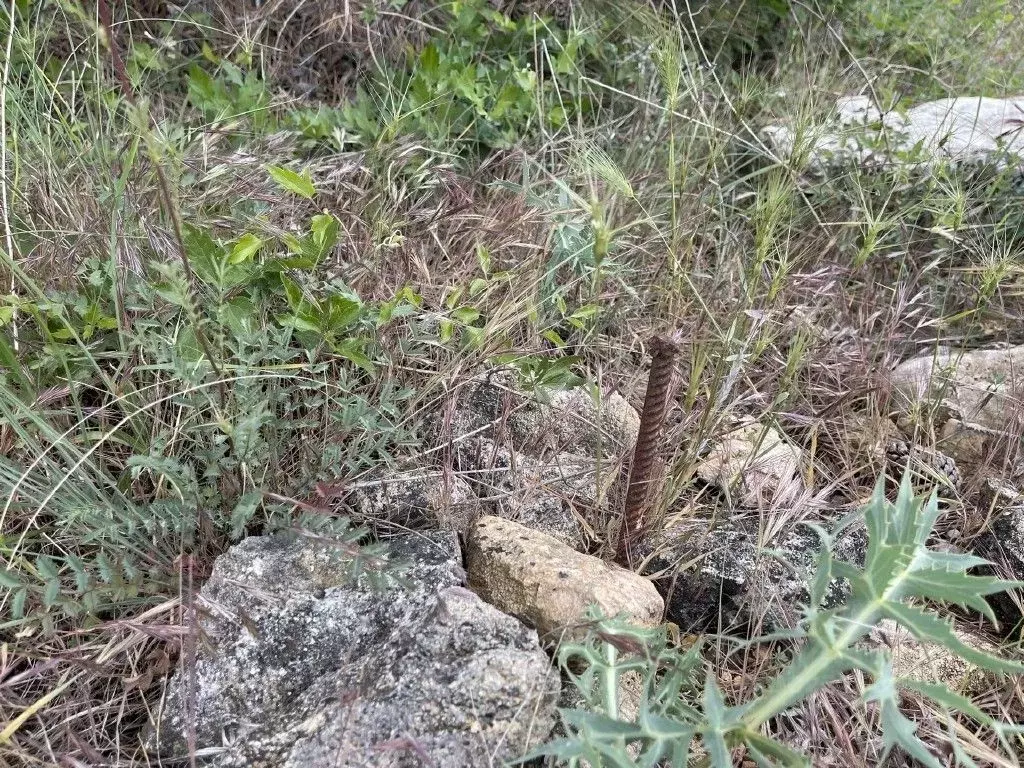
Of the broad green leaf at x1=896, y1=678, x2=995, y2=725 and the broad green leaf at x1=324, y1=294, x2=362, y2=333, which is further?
the broad green leaf at x1=324, y1=294, x2=362, y2=333

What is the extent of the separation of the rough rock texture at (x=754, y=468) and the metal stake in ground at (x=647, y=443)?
0.19m

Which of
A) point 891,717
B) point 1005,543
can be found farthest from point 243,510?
point 1005,543

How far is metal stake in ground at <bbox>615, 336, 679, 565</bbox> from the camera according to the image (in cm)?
136

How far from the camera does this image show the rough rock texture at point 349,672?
1.17m

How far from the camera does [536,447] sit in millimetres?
1831

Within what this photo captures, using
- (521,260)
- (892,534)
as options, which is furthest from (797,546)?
(521,260)

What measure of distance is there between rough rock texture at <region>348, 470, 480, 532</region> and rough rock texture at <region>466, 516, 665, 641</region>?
3.3 inches

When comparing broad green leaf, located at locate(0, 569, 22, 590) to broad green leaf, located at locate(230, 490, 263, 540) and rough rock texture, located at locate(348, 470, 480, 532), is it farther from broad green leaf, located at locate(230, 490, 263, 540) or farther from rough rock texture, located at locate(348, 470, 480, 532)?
rough rock texture, located at locate(348, 470, 480, 532)

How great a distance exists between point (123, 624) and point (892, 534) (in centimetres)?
121

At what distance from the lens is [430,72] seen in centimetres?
250

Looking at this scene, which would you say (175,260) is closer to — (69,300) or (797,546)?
(69,300)

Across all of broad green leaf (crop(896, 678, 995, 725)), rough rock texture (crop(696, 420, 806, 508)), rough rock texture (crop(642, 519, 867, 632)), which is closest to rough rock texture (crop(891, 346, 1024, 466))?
rough rock texture (crop(696, 420, 806, 508))

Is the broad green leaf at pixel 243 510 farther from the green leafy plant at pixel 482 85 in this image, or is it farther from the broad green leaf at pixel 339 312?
the green leafy plant at pixel 482 85

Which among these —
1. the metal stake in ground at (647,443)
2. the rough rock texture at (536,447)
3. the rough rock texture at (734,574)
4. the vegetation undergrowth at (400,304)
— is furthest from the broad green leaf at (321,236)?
the rough rock texture at (734,574)
